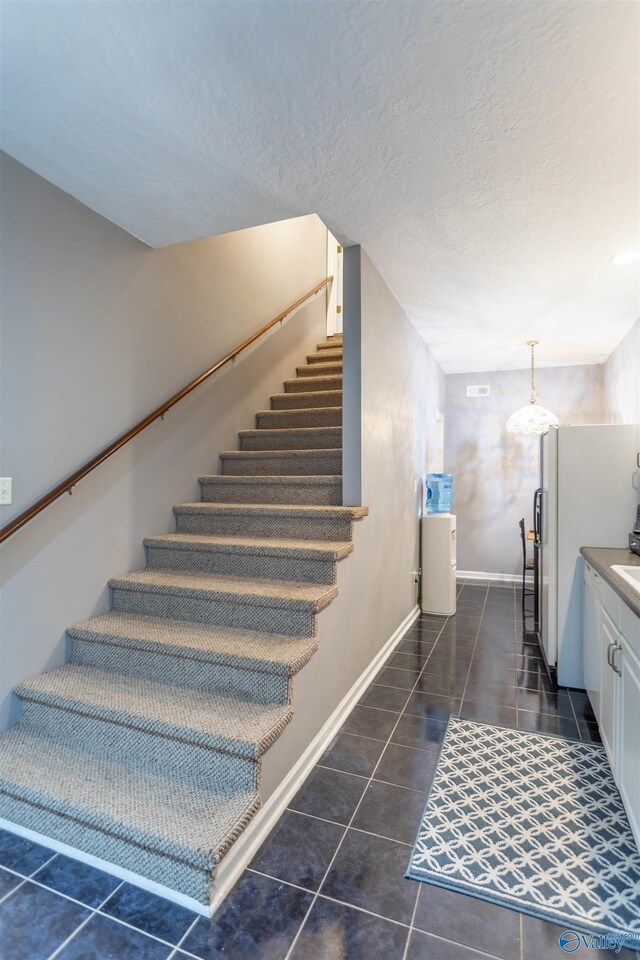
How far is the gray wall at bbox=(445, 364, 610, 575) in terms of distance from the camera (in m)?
5.84

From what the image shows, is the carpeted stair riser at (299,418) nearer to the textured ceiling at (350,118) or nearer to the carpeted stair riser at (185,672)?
the textured ceiling at (350,118)

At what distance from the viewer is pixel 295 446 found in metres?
3.87

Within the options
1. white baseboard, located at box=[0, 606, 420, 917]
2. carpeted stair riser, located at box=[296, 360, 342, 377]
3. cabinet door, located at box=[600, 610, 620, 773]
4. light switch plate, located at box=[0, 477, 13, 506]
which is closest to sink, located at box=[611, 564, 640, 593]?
cabinet door, located at box=[600, 610, 620, 773]

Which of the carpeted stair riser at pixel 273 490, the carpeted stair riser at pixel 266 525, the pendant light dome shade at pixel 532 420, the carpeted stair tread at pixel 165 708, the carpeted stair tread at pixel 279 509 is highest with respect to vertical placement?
the pendant light dome shade at pixel 532 420

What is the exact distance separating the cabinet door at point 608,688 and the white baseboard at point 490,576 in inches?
143

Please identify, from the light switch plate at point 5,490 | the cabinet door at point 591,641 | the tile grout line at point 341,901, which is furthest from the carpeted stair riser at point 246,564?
the cabinet door at point 591,641

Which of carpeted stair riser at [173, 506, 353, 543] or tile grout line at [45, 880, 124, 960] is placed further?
carpeted stair riser at [173, 506, 353, 543]

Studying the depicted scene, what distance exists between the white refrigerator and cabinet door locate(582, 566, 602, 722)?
0.11 meters

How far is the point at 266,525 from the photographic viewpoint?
3.02 meters

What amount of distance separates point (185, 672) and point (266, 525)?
106 centimetres

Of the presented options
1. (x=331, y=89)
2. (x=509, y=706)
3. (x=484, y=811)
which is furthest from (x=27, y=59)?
(x=509, y=706)

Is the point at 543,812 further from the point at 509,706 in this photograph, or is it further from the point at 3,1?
the point at 3,1

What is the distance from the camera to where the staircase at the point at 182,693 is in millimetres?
1660

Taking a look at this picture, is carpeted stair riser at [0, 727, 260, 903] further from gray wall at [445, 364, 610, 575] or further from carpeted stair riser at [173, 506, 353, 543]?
gray wall at [445, 364, 610, 575]
